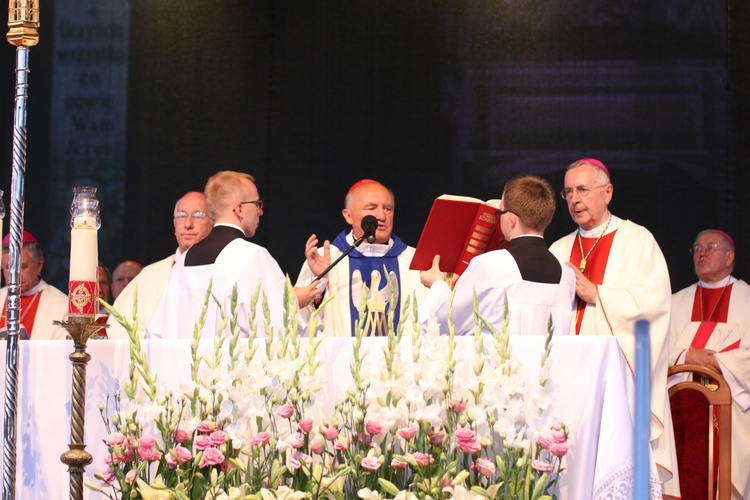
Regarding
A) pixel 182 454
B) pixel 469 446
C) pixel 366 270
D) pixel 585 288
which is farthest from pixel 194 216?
pixel 469 446

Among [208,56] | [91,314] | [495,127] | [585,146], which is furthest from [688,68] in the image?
[91,314]

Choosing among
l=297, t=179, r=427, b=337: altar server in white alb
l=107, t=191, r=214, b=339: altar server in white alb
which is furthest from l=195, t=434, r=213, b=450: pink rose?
l=107, t=191, r=214, b=339: altar server in white alb

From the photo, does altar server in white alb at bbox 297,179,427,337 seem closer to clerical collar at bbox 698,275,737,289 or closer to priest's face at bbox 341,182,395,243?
priest's face at bbox 341,182,395,243

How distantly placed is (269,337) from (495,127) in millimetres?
5117

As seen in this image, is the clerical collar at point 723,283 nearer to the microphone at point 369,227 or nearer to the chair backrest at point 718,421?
the chair backrest at point 718,421

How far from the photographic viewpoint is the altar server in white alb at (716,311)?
6.74 metres

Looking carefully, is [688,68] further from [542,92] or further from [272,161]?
[272,161]

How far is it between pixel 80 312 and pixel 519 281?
175cm

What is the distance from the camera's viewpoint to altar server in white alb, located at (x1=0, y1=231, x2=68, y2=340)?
23.7 feet

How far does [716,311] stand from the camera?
→ 7312 millimetres

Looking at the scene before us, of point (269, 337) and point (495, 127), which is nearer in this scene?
point (269, 337)

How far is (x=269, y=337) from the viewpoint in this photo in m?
3.09

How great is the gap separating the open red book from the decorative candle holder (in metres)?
1.72

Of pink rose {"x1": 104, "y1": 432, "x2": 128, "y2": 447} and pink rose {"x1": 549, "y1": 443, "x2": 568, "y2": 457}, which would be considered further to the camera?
pink rose {"x1": 104, "y1": 432, "x2": 128, "y2": 447}
